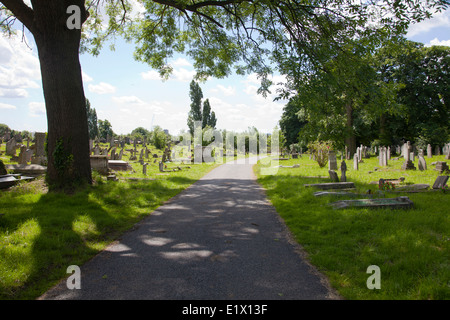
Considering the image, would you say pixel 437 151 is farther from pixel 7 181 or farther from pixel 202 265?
pixel 7 181

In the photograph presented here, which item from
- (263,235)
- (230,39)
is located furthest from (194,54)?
(263,235)

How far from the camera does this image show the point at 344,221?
6.25 meters

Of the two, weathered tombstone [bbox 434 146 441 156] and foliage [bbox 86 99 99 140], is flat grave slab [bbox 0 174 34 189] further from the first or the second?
foliage [bbox 86 99 99 140]

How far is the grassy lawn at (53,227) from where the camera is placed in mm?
4027

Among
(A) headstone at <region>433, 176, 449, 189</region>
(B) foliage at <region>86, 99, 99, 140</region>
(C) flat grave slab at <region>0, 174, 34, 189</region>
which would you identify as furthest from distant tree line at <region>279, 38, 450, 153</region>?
(B) foliage at <region>86, 99, 99, 140</region>

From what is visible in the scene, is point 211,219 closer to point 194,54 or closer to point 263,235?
point 263,235

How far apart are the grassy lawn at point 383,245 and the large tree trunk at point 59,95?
7028 millimetres

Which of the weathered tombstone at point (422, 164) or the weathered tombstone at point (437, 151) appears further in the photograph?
the weathered tombstone at point (437, 151)

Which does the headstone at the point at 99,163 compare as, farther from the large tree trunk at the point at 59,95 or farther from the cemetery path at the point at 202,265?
the cemetery path at the point at 202,265

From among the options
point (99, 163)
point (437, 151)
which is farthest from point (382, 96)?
point (437, 151)

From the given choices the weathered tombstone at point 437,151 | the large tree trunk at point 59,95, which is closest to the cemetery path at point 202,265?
the large tree trunk at point 59,95

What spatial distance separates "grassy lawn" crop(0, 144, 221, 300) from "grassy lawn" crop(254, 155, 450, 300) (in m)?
4.05

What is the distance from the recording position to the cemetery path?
3547 millimetres

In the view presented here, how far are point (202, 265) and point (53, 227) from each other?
364cm
